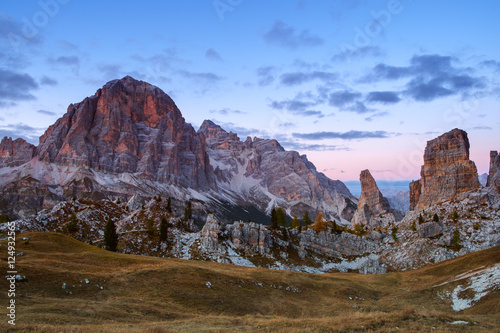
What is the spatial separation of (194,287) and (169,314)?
12.3 metres

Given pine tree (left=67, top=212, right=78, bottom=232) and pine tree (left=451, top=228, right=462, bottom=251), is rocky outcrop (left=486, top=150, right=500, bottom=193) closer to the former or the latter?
pine tree (left=451, top=228, right=462, bottom=251)

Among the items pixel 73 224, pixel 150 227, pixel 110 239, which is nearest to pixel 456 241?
pixel 150 227

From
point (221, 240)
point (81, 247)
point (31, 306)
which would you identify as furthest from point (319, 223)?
point (31, 306)

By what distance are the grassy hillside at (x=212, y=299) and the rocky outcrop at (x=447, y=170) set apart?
335 ft

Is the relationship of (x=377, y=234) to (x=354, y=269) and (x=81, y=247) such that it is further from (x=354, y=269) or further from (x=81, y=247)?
(x=81, y=247)

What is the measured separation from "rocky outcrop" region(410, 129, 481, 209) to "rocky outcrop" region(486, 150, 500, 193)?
601 centimetres

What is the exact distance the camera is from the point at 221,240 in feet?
338

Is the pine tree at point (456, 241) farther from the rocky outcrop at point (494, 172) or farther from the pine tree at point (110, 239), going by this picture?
the pine tree at point (110, 239)

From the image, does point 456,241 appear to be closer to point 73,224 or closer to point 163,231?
point 163,231

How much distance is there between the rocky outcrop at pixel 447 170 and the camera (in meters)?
155

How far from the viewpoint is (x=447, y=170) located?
163m

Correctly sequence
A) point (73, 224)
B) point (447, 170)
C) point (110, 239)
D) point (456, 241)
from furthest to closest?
point (447, 170)
point (456, 241)
point (73, 224)
point (110, 239)

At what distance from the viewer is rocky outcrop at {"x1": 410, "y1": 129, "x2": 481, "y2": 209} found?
510 feet

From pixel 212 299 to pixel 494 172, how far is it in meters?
158
